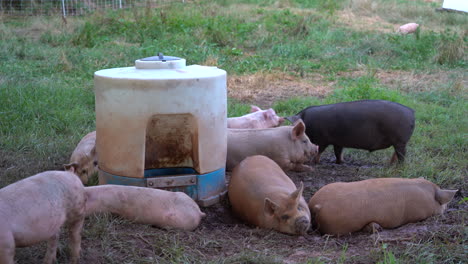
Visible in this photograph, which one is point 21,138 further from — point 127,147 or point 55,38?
point 55,38

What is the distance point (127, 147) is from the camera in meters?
4.33

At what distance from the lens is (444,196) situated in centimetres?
432

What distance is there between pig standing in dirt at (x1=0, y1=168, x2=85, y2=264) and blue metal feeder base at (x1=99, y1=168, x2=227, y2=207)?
120 cm

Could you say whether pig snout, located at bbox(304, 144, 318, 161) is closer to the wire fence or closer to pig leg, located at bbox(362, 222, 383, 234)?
pig leg, located at bbox(362, 222, 383, 234)

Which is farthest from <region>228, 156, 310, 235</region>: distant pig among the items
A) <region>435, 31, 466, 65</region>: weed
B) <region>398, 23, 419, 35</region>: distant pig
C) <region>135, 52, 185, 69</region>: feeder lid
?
<region>398, 23, 419, 35</region>: distant pig

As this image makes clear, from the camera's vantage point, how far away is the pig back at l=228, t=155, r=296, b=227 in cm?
428

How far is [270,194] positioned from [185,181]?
719mm

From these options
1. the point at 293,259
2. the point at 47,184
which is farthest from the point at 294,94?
the point at 47,184

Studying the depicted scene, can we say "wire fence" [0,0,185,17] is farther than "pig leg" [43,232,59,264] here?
Yes

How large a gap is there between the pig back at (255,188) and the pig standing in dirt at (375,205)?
1.08 feet

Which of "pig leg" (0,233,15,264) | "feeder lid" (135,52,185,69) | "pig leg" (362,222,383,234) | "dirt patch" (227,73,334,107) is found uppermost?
"feeder lid" (135,52,185,69)

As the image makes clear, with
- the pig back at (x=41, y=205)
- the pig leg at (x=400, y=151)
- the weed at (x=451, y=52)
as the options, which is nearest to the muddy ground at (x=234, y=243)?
the pig back at (x=41, y=205)

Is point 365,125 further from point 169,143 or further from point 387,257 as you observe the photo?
point 387,257

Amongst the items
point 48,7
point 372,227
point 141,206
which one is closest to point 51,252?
point 141,206
